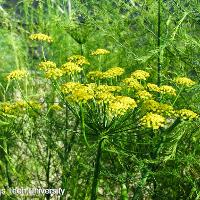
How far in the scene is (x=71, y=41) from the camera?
4227 mm

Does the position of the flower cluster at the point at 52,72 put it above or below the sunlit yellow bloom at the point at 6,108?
above

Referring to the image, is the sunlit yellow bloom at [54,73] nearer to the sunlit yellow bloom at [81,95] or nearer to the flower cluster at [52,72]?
the flower cluster at [52,72]

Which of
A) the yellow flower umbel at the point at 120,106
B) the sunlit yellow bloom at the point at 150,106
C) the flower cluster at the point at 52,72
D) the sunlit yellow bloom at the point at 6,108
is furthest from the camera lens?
the sunlit yellow bloom at the point at 6,108

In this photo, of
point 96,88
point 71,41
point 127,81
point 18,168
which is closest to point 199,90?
point 127,81

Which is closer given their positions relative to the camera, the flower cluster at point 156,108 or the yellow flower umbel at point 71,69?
the flower cluster at point 156,108

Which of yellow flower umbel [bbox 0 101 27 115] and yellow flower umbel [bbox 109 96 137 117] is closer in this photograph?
yellow flower umbel [bbox 109 96 137 117]

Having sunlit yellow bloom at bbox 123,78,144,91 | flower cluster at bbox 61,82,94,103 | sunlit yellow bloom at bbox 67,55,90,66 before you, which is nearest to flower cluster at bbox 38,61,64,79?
flower cluster at bbox 61,82,94,103

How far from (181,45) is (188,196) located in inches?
41.6

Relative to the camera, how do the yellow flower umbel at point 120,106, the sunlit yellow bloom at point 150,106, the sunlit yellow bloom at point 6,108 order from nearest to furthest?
the yellow flower umbel at point 120,106, the sunlit yellow bloom at point 150,106, the sunlit yellow bloom at point 6,108

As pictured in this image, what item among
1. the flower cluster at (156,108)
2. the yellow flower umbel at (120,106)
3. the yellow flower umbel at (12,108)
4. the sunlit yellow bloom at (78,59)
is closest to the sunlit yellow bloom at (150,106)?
the flower cluster at (156,108)

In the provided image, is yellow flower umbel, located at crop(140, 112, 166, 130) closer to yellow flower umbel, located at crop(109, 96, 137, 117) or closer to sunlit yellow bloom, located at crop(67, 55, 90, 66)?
yellow flower umbel, located at crop(109, 96, 137, 117)

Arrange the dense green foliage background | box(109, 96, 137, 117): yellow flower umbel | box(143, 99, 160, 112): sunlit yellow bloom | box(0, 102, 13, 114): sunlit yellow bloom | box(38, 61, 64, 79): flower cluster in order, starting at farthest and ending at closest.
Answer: box(0, 102, 13, 114): sunlit yellow bloom
the dense green foliage background
box(38, 61, 64, 79): flower cluster
box(143, 99, 160, 112): sunlit yellow bloom
box(109, 96, 137, 117): yellow flower umbel

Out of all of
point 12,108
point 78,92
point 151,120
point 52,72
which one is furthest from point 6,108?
point 151,120

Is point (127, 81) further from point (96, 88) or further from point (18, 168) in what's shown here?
point (18, 168)
